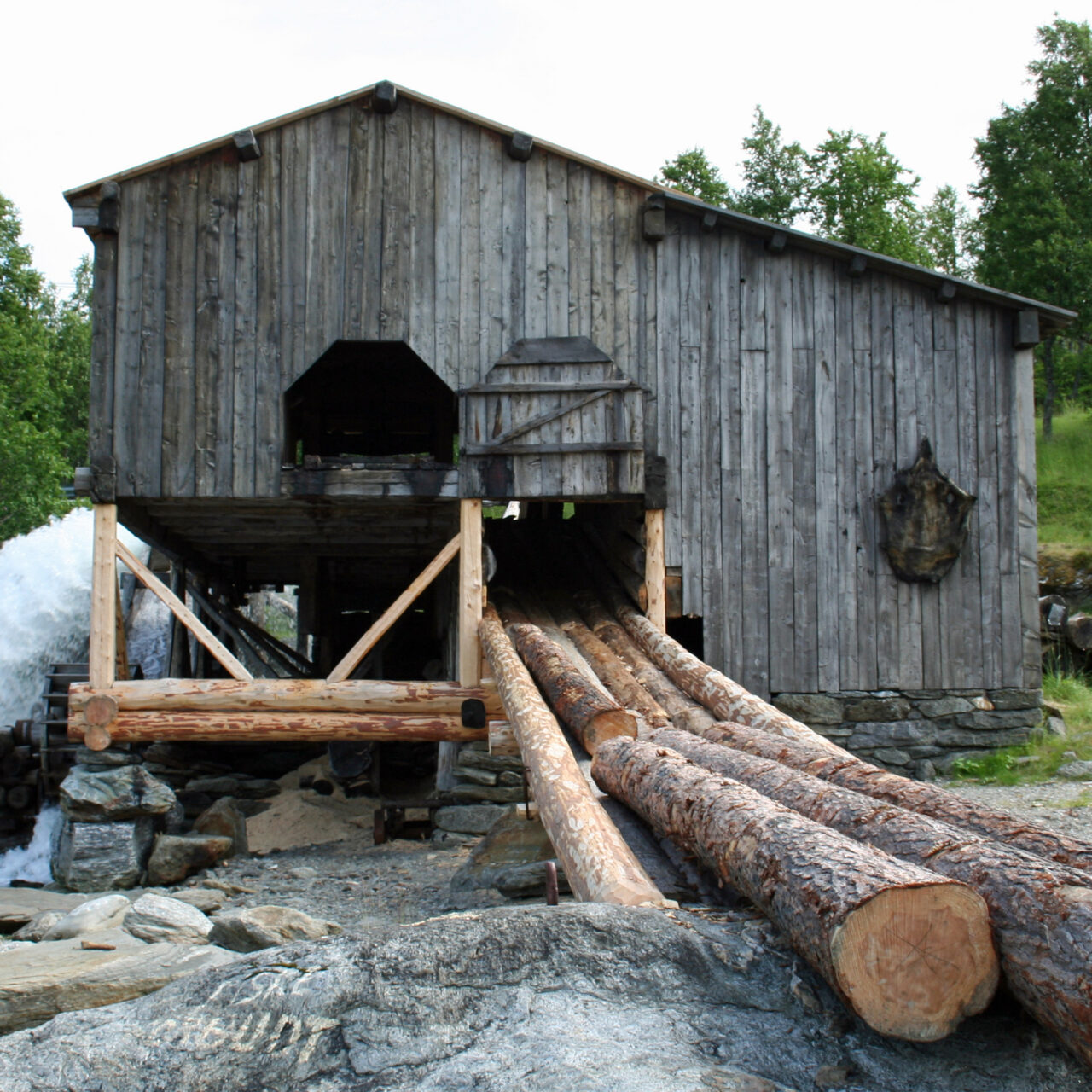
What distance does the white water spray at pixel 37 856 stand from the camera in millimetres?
11461

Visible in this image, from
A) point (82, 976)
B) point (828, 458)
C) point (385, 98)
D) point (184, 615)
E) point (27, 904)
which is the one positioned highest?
point (385, 98)

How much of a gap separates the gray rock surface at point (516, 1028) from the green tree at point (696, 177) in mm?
23972

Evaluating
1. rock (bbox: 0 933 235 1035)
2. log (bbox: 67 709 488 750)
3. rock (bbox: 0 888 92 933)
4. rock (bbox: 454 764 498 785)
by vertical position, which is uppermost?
log (bbox: 67 709 488 750)

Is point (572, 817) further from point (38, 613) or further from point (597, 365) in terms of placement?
point (38, 613)

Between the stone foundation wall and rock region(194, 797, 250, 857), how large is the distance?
5408 mm

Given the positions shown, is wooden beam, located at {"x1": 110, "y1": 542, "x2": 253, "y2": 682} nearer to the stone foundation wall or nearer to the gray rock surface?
the stone foundation wall

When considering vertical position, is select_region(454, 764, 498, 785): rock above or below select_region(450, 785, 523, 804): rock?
above

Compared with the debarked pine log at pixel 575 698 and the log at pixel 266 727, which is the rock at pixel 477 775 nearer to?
the log at pixel 266 727

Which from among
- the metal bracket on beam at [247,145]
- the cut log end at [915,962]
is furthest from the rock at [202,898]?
the metal bracket on beam at [247,145]

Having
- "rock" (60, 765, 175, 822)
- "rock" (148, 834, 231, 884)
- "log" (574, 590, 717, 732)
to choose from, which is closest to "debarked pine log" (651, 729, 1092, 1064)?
"log" (574, 590, 717, 732)

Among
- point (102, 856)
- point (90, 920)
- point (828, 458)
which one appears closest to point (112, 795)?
point (102, 856)

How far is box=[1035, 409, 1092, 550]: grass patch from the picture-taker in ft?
53.5

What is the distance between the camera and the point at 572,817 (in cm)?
405

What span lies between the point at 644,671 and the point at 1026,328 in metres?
4.83
